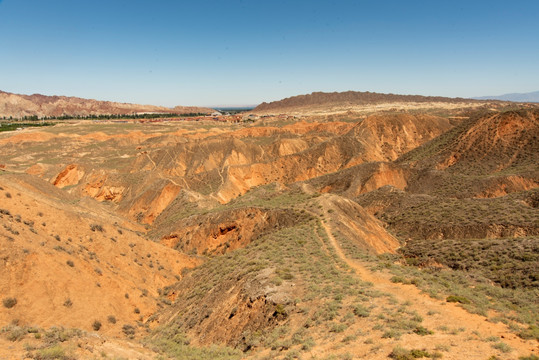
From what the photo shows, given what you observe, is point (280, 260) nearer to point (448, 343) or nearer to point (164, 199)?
point (448, 343)

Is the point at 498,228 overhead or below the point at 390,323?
below

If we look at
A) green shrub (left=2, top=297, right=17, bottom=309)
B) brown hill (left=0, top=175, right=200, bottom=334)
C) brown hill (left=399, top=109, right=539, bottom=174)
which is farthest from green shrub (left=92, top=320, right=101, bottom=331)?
brown hill (left=399, top=109, right=539, bottom=174)

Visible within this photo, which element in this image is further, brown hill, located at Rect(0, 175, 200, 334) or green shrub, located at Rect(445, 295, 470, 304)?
brown hill, located at Rect(0, 175, 200, 334)

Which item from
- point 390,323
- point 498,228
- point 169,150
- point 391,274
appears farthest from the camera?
point 169,150

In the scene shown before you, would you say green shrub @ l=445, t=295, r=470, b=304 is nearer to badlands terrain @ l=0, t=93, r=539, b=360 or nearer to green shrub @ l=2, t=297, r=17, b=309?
badlands terrain @ l=0, t=93, r=539, b=360

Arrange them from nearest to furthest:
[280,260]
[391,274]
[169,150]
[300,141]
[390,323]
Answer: [390,323] → [391,274] → [280,260] → [169,150] → [300,141]

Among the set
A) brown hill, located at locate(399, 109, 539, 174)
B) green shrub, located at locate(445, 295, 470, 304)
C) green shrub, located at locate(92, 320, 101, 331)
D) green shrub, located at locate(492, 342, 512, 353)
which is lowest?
green shrub, located at locate(92, 320, 101, 331)

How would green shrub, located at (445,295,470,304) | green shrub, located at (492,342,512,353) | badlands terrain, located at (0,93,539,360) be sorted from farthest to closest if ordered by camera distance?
green shrub, located at (445,295,470,304) < badlands terrain, located at (0,93,539,360) < green shrub, located at (492,342,512,353)

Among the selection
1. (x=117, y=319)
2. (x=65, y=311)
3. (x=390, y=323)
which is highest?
(x=390, y=323)

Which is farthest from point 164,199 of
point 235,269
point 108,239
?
point 235,269

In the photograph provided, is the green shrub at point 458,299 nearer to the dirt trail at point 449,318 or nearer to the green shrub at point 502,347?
the dirt trail at point 449,318
